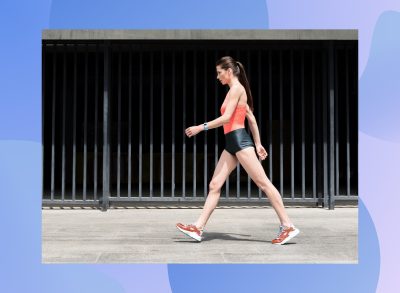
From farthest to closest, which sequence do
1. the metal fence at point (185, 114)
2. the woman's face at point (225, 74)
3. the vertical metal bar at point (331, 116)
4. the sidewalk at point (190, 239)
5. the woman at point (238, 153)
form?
1. the metal fence at point (185, 114)
2. the vertical metal bar at point (331, 116)
3. the woman's face at point (225, 74)
4. the woman at point (238, 153)
5. the sidewalk at point (190, 239)

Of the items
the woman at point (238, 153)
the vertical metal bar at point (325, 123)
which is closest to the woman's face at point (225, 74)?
the woman at point (238, 153)

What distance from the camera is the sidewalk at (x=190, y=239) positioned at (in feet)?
17.5

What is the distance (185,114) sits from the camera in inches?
415

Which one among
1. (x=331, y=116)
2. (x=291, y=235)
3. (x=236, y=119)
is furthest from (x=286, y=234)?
(x=331, y=116)

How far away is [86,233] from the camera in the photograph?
713 centimetres

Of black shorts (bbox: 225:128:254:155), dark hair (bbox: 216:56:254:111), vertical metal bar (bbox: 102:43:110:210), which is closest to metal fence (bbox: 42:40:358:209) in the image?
vertical metal bar (bbox: 102:43:110:210)

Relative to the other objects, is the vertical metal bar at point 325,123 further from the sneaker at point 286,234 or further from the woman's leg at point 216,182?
the woman's leg at point 216,182

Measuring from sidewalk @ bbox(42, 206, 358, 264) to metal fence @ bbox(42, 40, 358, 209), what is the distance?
791 millimetres

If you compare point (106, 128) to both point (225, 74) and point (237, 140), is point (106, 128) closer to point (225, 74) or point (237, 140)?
point (225, 74)

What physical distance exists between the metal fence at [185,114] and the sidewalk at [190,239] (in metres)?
0.79

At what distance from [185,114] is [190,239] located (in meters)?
4.41

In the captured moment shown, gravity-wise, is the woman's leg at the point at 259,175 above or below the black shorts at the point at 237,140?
below

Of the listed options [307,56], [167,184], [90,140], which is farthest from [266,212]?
[90,140]

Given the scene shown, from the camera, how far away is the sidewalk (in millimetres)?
5332
